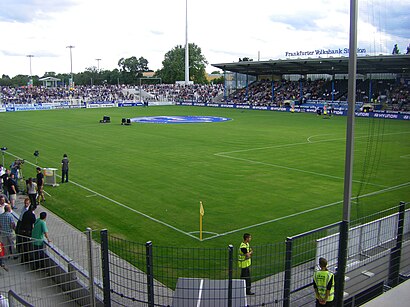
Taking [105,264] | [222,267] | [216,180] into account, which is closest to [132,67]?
[216,180]

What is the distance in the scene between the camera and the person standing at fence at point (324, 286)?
750 centimetres

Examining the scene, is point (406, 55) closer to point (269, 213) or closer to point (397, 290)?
point (397, 290)

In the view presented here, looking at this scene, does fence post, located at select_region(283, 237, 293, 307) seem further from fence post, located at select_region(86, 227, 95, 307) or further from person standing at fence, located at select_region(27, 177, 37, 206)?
person standing at fence, located at select_region(27, 177, 37, 206)

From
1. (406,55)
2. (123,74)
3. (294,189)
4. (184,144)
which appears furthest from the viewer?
(123,74)

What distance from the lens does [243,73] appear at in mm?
87938

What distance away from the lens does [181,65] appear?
147 meters

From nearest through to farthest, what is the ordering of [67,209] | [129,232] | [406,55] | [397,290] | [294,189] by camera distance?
1. [397,290]
2. [406,55]
3. [129,232]
4. [67,209]
5. [294,189]

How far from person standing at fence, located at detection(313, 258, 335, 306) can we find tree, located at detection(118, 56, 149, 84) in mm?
147832

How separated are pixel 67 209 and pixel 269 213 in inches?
315

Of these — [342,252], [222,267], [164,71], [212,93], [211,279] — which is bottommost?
[222,267]

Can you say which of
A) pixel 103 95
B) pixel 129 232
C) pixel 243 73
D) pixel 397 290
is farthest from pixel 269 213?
pixel 103 95

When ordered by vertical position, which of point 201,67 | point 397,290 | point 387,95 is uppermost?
point 201,67

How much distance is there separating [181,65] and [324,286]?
14375 cm

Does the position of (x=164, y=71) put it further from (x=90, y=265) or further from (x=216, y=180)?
(x=90, y=265)
